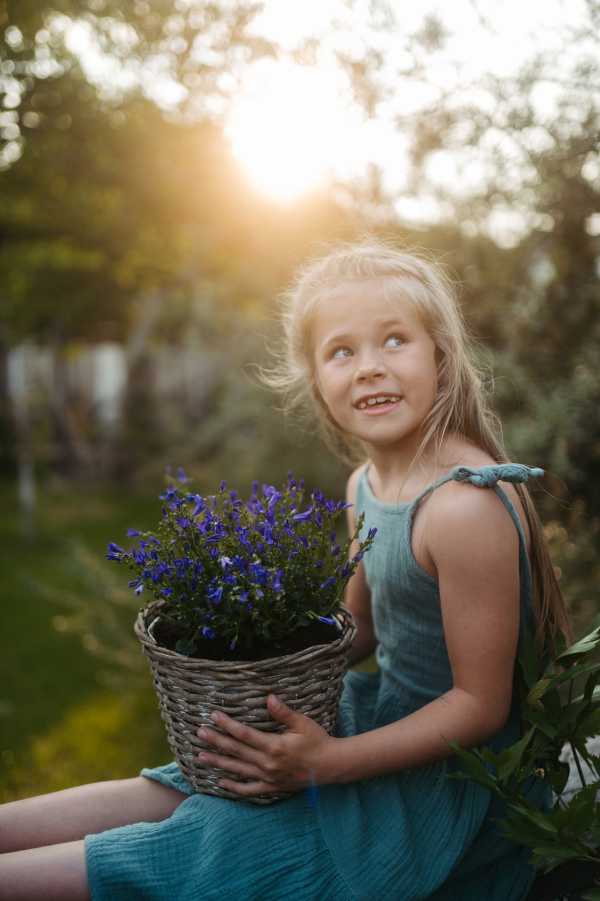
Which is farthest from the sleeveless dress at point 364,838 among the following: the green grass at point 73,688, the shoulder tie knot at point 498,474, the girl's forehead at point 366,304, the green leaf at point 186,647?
the green grass at point 73,688

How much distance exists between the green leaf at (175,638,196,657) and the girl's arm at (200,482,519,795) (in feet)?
0.75

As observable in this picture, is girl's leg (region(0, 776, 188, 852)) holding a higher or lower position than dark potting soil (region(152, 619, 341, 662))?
lower

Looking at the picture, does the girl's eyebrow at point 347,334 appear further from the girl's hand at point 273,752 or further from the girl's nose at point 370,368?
the girl's hand at point 273,752

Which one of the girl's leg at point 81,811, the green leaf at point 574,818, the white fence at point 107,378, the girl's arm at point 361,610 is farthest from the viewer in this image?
the white fence at point 107,378

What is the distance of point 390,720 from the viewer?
5.13 ft

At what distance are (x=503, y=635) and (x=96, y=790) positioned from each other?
99 centimetres

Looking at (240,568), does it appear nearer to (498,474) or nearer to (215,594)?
(215,594)

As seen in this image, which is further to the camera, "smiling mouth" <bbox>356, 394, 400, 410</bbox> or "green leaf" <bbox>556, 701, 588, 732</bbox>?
"smiling mouth" <bbox>356, 394, 400, 410</bbox>

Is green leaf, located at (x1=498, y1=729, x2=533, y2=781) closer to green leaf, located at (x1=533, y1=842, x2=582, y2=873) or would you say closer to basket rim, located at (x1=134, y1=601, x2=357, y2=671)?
green leaf, located at (x1=533, y1=842, x2=582, y2=873)

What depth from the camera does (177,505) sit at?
1233 mm

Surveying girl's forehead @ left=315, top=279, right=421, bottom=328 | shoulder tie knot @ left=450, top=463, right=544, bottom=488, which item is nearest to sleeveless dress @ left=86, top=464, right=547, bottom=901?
shoulder tie knot @ left=450, top=463, right=544, bottom=488

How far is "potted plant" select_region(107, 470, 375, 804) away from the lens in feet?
3.72

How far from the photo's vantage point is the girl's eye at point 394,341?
1502 millimetres

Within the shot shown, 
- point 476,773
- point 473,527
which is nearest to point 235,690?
point 476,773
